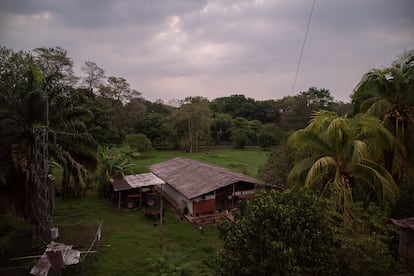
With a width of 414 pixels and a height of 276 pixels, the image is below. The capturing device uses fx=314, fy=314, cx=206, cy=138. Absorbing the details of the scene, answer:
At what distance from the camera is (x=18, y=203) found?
12.8 meters

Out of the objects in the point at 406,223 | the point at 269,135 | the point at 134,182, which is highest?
the point at 269,135

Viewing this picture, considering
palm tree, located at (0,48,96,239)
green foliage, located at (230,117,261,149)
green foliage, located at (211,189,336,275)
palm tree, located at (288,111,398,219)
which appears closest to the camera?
green foliage, located at (211,189,336,275)

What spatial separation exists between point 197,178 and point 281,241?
12.1 meters

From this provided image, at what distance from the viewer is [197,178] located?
18.3 meters

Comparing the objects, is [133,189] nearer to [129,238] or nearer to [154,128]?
[129,238]

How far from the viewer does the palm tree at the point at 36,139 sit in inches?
463

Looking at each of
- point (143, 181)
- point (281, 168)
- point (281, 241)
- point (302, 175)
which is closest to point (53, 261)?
point (281, 241)

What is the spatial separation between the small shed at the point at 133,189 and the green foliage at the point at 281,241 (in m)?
12.0

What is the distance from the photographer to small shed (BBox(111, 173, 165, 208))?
60.5 ft

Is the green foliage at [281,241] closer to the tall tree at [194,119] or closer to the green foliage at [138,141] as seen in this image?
the green foliage at [138,141]

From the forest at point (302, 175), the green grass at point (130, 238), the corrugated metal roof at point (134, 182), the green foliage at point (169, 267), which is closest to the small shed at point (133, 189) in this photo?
the corrugated metal roof at point (134, 182)

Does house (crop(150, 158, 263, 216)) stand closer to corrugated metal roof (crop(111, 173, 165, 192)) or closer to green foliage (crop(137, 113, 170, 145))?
corrugated metal roof (crop(111, 173, 165, 192))

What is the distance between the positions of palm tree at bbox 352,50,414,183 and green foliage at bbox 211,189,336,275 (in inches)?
199

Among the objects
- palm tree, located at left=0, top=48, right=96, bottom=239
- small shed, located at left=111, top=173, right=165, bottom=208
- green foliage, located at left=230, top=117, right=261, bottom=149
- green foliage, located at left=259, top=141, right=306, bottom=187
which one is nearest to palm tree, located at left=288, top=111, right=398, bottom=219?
green foliage, located at left=259, top=141, right=306, bottom=187
